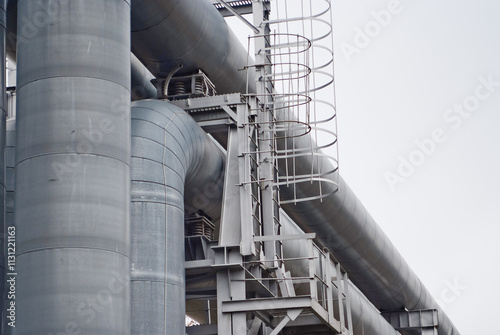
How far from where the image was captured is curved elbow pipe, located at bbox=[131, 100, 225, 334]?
40.2 ft

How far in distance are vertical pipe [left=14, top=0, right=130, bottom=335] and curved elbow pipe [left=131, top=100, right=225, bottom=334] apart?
1.53 metres

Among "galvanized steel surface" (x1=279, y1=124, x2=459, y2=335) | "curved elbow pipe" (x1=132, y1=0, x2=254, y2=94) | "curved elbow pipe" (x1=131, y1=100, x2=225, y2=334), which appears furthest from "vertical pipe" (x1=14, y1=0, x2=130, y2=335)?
"galvanized steel surface" (x1=279, y1=124, x2=459, y2=335)

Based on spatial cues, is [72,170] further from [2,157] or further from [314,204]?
[314,204]

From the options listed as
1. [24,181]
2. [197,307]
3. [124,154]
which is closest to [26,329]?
[24,181]

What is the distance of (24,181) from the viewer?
10578 millimetres

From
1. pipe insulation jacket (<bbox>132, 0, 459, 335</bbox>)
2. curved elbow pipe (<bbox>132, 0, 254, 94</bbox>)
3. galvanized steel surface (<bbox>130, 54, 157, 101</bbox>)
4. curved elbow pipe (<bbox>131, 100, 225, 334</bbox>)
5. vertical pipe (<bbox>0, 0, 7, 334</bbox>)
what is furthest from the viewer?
galvanized steel surface (<bbox>130, 54, 157, 101</bbox>)

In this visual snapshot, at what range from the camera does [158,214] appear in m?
12.8

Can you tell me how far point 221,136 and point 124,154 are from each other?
21.7ft

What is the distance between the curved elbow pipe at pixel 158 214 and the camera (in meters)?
12.3

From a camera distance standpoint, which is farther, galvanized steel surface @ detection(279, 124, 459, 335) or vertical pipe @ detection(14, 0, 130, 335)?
galvanized steel surface @ detection(279, 124, 459, 335)

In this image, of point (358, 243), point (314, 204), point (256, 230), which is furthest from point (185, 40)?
point (358, 243)

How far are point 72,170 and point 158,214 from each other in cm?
253

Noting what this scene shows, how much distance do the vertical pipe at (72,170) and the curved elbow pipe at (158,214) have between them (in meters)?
1.53

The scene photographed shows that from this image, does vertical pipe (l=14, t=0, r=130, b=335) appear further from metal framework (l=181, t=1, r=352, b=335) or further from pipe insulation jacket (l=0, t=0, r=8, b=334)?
metal framework (l=181, t=1, r=352, b=335)
